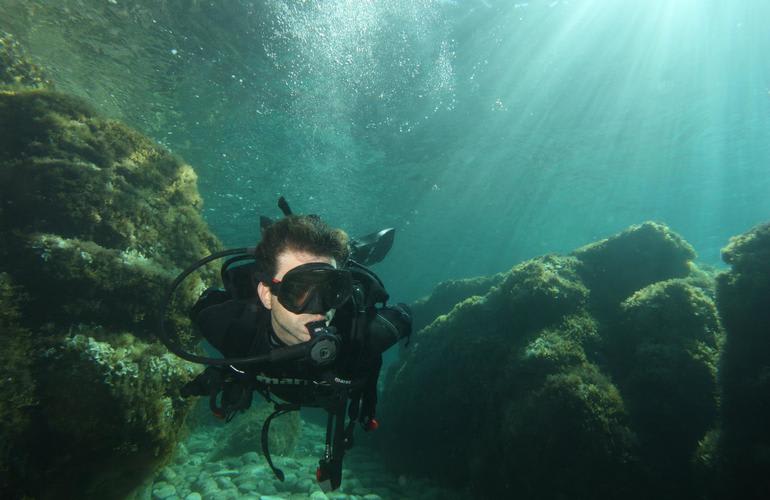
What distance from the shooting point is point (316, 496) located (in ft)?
21.8

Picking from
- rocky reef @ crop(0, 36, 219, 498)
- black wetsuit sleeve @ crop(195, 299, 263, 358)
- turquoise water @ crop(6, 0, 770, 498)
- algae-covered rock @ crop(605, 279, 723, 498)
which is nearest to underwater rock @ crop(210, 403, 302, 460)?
turquoise water @ crop(6, 0, 770, 498)

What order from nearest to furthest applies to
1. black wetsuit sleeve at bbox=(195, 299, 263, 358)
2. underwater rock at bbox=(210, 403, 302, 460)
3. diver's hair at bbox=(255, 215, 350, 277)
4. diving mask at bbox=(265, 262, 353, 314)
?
1. diving mask at bbox=(265, 262, 353, 314)
2. diver's hair at bbox=(255, 215, 350, 277)
3. black wetsuit sleeve at bbox=(195, 299, 263, 358)
4. underwater rock at bbox=(210, 403, 302, 460)

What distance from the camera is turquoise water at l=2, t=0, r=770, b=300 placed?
10.9 meters

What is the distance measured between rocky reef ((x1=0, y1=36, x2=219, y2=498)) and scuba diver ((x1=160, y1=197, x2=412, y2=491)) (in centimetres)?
109

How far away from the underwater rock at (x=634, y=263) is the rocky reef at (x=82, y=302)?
8852 mm

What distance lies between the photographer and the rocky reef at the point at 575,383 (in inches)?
208

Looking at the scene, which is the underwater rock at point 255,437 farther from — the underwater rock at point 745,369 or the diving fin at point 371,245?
the underwater rock at point 745,369

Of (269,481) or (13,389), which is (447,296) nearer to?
(269,481)

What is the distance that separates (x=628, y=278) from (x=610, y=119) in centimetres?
1565

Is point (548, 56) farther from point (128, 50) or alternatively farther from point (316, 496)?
point (316, 496)

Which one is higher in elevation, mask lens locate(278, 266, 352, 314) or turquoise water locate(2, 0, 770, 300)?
turquoise water locate(2, 0, 770, 300)

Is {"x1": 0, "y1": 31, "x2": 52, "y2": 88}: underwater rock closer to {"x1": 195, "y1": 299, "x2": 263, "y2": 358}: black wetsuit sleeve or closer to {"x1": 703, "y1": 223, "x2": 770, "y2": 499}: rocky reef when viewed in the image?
{"x1": 195, "y1": 299, "x2": 263, "y2": 358}: black wetsuit sleeve

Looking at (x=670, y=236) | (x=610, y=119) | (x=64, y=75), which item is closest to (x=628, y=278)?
(x=670, y=236)

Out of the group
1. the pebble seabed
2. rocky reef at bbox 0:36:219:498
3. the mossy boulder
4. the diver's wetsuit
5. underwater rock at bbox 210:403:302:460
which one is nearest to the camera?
the diver's wetsuit
